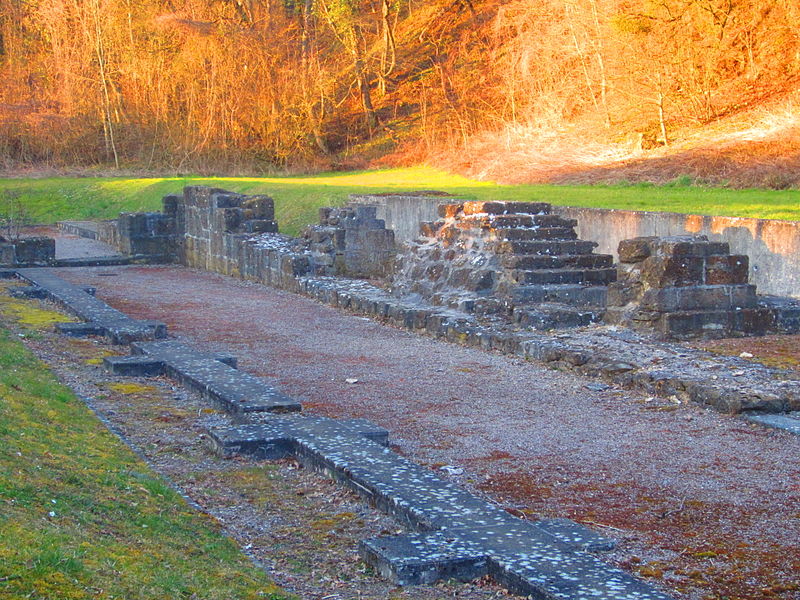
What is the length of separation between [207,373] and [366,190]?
16.0 meters

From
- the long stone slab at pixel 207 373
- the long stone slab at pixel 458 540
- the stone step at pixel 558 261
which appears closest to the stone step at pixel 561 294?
the stone step at pixel 558 261

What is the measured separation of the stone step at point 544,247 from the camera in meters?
12.1

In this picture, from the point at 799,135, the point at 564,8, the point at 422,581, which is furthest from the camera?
the point at 564,8

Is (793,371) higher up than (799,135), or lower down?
lower down

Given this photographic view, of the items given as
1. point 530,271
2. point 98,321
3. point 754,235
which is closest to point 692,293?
point 754,235

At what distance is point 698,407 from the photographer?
7777mm

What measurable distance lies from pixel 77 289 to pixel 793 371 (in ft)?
31.3

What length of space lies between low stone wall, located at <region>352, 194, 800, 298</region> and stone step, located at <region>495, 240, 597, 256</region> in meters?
0.83

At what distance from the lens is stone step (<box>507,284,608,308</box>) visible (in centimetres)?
1159

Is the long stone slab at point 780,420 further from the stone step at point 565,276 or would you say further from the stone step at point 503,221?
the stone step at point 503,221

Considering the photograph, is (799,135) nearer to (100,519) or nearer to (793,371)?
(793,371)

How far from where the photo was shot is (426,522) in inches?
193

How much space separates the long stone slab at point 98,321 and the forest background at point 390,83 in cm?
1179

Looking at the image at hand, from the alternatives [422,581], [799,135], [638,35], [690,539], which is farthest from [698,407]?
[638,35]
